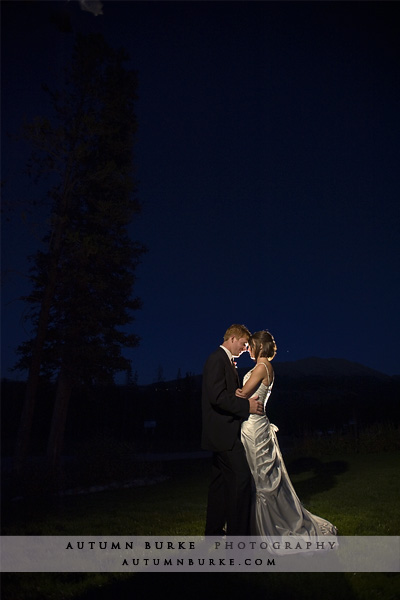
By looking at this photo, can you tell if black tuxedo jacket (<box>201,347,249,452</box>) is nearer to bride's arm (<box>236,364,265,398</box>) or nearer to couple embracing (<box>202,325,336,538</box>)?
couple embracing (<box>202,325,336,538</box>)

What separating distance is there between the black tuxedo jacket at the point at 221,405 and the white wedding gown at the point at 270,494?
625mm

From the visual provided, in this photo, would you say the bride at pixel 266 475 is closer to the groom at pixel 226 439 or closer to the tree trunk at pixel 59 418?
the groom at pixel 226 439

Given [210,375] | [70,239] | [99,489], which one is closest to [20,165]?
[70,239]

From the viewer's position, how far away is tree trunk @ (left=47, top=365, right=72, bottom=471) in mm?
15789

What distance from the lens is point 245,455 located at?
20.4 ft

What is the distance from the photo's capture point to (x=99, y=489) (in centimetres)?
1448

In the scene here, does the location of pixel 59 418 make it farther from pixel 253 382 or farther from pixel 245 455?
pixel 253 382

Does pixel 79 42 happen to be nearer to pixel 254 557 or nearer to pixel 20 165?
pixel 20 165

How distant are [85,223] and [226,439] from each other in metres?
13.5

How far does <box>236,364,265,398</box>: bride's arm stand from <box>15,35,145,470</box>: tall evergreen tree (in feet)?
32.8

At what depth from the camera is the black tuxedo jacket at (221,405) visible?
5.88m

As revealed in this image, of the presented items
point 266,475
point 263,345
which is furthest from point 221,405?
point 266,475

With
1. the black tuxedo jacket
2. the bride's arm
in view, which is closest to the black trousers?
the black tuxedo jacket

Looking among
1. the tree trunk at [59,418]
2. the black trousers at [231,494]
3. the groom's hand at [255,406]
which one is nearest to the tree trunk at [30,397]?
the tree trunk at [59,418]
